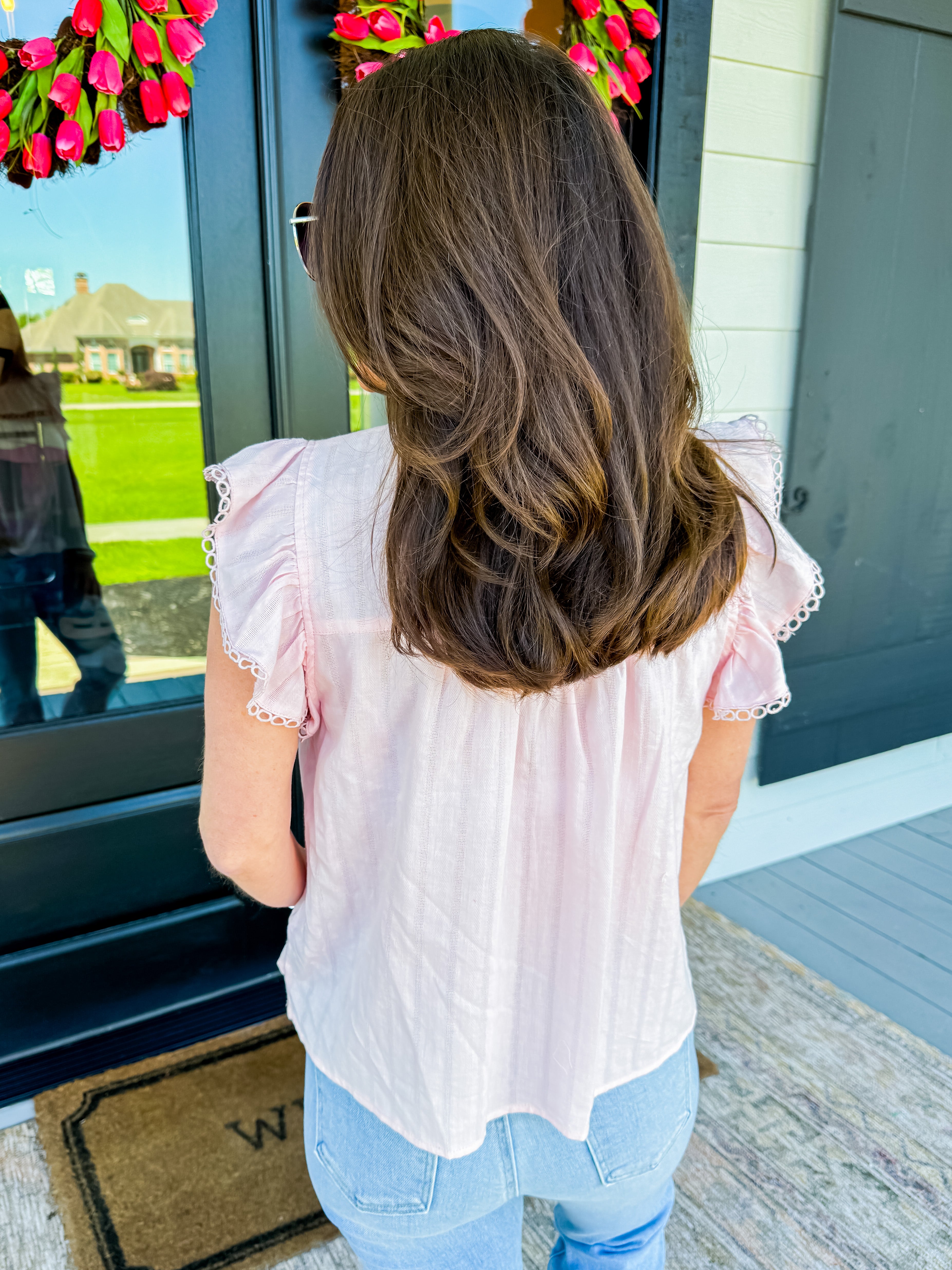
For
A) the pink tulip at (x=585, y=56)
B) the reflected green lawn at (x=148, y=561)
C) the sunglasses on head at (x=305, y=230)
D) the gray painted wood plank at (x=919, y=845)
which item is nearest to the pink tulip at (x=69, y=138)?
the reflected green lawn at (x=148, y=561)

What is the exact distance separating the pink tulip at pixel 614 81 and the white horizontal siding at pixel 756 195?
276 mm

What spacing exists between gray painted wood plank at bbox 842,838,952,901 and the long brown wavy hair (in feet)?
7.62

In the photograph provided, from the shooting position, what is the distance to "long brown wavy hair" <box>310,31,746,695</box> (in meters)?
0.56

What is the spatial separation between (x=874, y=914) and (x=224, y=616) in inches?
89.9

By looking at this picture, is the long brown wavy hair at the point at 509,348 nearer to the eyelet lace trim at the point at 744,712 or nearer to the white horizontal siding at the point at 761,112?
the eyelet lace trim at the point at 744,712

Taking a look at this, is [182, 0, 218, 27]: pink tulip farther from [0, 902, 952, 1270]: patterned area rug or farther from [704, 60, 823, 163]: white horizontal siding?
[0, 902, 952, 1270]: patterned area rug

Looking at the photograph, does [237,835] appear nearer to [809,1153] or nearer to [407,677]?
[407,677]

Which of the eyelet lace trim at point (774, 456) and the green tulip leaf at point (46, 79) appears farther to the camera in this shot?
the green tulip leaf at point (46, 79)

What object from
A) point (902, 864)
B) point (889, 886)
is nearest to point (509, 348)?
point (889, 886)

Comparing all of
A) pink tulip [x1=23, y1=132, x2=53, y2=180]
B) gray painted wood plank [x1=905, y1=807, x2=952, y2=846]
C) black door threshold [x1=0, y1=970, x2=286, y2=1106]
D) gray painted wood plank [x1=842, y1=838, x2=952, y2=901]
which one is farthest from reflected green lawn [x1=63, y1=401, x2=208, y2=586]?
gray painted wood plank [x1=905, y1=807, x2=952, y2=846]

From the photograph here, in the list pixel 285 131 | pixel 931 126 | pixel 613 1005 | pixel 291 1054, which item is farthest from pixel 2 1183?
pixel 931 126

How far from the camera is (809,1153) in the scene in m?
1.60

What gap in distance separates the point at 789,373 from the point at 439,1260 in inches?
83.0

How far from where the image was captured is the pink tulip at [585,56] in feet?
5.59
